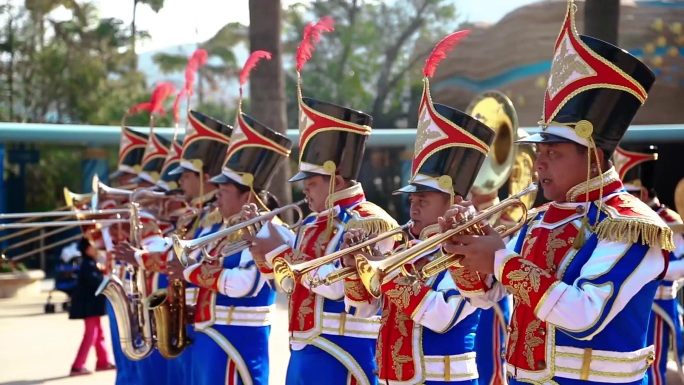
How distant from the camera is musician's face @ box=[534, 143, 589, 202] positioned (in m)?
4.14

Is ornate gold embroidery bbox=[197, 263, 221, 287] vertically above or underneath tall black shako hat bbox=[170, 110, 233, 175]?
underneath

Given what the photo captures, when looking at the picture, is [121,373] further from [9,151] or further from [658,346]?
[9,151]

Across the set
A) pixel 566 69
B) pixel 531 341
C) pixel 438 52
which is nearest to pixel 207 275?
pixel 438 52

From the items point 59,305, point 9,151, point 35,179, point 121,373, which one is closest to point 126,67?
point 35,179

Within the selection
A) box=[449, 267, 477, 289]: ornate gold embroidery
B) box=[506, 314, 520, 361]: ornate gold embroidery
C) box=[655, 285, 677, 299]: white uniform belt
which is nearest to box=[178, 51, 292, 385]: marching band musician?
box=[449, 267, 477, 289]: ornate gold embroidery

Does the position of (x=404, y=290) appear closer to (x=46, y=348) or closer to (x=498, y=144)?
(x=498, y=144)

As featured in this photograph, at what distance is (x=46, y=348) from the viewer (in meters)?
13.0

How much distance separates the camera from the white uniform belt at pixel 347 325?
577cm

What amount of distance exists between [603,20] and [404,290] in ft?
29.2

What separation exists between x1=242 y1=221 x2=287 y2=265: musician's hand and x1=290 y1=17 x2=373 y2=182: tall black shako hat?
A: 14.6 inches

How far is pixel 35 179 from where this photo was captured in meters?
29.4

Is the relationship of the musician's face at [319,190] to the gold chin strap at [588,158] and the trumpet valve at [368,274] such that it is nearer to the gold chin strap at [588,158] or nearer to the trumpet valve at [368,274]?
the trumpet valve at [368,274]

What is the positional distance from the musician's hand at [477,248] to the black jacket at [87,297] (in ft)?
26.2

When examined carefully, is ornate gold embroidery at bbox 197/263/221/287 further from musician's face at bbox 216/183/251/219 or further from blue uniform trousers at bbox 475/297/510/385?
blue uniform trousers at bbox 475/297/510/385
